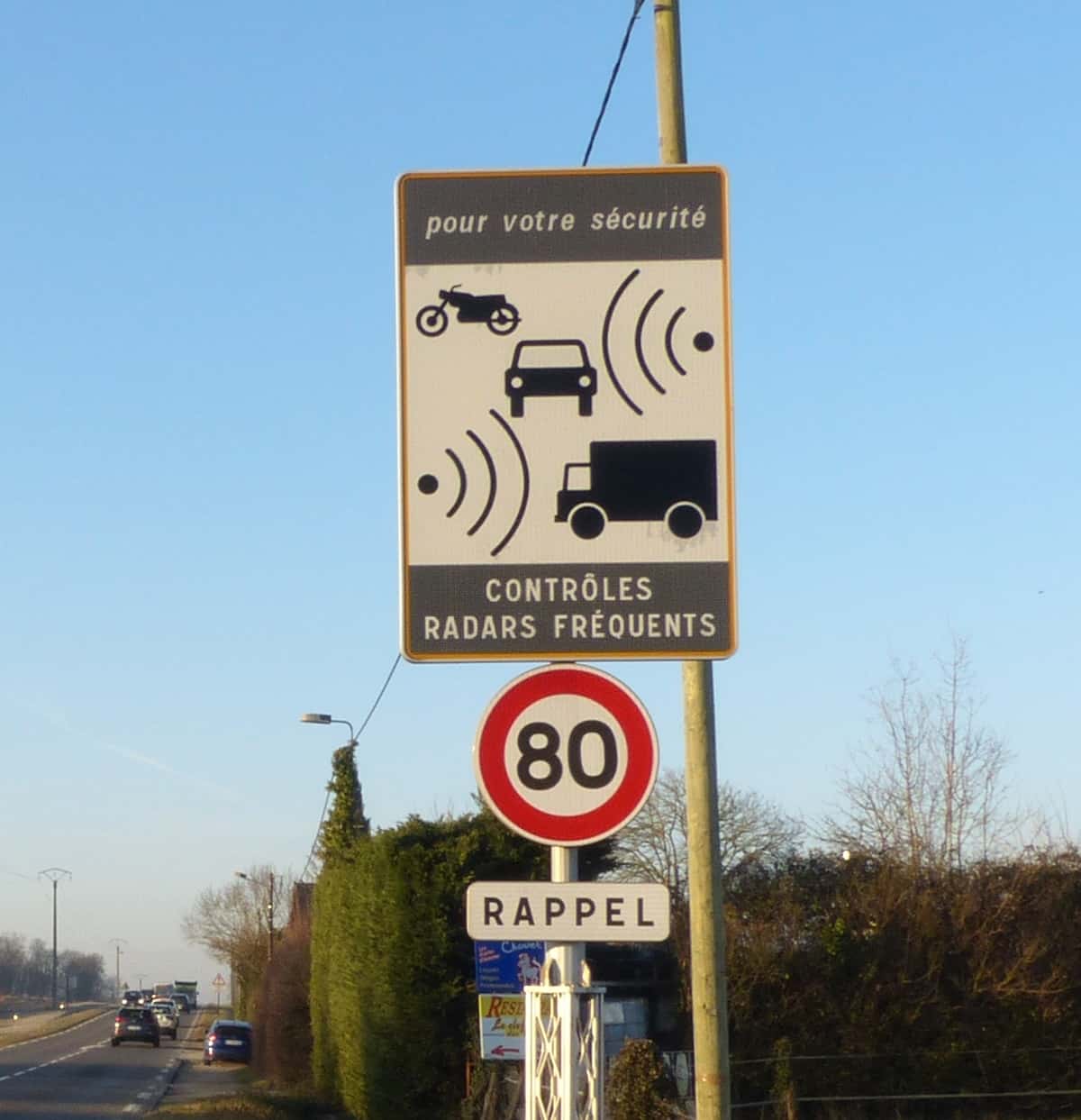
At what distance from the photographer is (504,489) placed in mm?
4227

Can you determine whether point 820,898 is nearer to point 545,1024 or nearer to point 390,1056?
point 390,1056

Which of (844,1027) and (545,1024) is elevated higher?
(545,1024)

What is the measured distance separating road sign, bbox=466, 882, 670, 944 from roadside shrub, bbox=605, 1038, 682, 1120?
37.5 feet

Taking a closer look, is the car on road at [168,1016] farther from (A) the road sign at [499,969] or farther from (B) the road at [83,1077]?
(A) the road sign at [499,969]

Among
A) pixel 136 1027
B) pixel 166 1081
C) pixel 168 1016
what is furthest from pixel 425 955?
pixel 168 1016

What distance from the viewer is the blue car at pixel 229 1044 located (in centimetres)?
4375

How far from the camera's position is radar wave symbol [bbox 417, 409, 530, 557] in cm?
421

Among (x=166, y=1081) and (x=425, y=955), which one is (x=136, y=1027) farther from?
(x=425, y=955)

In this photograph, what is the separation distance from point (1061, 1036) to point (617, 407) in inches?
611

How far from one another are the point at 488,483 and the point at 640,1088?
11842 mm

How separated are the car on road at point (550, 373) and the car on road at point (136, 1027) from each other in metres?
56.9

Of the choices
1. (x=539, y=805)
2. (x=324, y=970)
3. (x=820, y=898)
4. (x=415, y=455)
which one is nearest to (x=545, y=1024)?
(x=539, y=805)

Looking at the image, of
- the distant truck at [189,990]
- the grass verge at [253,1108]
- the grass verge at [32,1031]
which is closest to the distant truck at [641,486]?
the grass verge at [253,1108]

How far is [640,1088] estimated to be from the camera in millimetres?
14922
